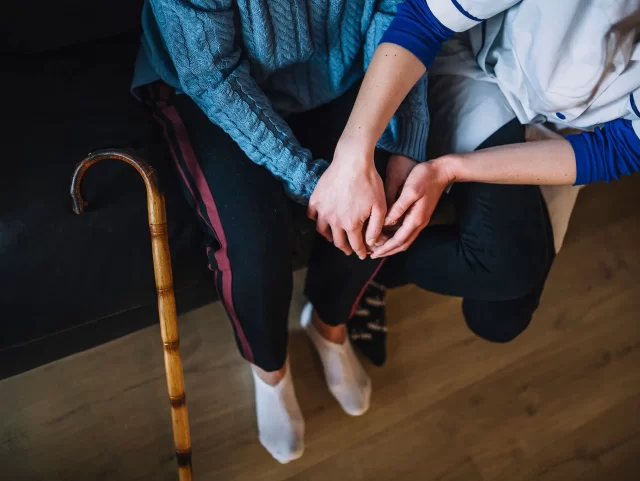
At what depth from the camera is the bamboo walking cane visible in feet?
2.50

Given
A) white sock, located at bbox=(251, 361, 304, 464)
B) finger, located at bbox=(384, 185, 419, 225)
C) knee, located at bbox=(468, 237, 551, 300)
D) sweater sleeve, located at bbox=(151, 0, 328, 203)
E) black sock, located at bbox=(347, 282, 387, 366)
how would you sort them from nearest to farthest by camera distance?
sweater sleeve, located at bbox=(151, 0, 328, 203) < finger, located at bbox=(384, 185, 419, 225) < knee, located at bbox=(468, 237, 551, 300) < white sock, located at bbox=(251, 361, 304, 464) < black sock, located at bbox=(347, 282, 387, 366)

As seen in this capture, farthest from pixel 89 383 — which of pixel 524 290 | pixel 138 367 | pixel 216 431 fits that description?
pixel 524 290

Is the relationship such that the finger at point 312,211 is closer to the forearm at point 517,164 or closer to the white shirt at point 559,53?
the forearm at point 517,164

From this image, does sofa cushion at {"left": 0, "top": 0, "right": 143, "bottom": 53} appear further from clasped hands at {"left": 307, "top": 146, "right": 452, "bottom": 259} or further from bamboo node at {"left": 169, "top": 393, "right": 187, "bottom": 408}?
bamboo node at {"left": 169, "top": 393, "right": 187, "bottom": 408}

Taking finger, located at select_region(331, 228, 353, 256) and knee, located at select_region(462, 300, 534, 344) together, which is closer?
finger, located at select_region(331, 228, 353, 256)

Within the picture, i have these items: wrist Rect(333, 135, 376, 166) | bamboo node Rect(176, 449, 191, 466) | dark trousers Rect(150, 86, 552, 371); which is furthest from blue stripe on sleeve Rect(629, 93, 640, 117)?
bamboo node Rect(176, 449, 191, 466)

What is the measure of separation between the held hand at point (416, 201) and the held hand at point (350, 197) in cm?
3

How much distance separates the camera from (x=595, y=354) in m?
1.28

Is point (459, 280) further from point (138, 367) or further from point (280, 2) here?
point (138, 367)

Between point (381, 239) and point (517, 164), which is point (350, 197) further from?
point (517, 164)

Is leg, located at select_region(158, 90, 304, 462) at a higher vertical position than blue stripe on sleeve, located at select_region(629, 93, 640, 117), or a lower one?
lower

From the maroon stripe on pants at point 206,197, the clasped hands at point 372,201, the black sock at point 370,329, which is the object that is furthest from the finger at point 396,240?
the black sock at point 370,329

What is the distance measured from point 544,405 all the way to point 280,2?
1.02m

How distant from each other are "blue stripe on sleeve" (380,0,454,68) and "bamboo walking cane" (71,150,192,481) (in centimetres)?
42
